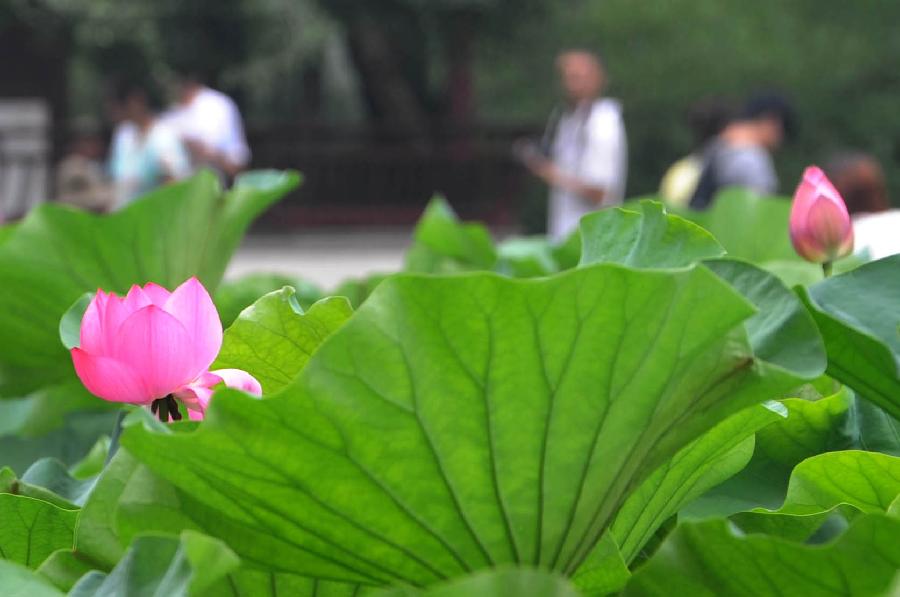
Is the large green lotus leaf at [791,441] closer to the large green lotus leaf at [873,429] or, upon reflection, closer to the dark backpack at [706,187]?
the large green lotus leaf at [873,429]

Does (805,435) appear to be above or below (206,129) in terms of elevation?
above

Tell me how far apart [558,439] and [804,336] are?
0.11m

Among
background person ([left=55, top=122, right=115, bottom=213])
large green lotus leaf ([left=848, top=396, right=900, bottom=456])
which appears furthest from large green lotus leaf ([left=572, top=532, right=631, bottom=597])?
background person ([left=55, top=122, right=115, bottom=213])

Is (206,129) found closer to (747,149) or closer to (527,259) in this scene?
(747,149)

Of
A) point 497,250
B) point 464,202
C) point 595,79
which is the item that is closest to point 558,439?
point 497,250

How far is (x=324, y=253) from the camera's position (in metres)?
14.0

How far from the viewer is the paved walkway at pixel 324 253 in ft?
40.1

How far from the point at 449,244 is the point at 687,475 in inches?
59.9

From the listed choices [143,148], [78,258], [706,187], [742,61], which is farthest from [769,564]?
[742,61]

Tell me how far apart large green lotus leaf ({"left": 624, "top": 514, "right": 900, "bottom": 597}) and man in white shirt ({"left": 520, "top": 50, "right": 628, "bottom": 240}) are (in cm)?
469

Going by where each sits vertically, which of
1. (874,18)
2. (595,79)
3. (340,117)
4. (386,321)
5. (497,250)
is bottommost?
(340,117)

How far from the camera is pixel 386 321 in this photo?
1.82ft

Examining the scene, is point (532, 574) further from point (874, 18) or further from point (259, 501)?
point (874, 18)

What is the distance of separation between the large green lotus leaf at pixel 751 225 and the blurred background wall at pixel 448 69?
41.4ft
